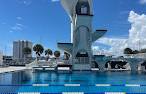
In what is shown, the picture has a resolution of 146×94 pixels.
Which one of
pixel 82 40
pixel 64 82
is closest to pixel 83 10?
pixel 82 40

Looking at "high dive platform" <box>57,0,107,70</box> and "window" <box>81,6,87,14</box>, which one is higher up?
"window" <box>81,6,87,14</box>

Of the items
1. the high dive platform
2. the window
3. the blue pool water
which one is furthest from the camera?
the window

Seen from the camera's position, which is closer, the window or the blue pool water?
the blue pool water

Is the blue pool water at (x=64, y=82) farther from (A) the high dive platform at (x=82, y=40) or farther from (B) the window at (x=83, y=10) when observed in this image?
(B) the window at (x=83, y=10)

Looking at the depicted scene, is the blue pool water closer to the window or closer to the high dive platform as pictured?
the high dive platform

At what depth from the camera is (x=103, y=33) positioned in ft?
98.0

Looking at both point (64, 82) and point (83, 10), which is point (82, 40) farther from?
point (64, 82)

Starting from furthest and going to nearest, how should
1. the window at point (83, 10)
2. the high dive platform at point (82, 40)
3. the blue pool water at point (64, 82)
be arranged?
the window at point (83, 10)
the high dive platform at point (82, 40)
the blue pool water at point (64, 82)

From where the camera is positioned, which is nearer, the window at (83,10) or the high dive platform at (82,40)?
the high dive platform at (82,40)

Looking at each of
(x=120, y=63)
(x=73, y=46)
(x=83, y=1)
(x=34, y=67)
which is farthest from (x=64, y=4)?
(x=120, y=63)

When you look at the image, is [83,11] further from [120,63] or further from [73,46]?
[120,63]

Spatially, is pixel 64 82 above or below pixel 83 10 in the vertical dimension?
below

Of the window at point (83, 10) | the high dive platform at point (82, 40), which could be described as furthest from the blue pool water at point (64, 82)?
the window at point (83, 10)

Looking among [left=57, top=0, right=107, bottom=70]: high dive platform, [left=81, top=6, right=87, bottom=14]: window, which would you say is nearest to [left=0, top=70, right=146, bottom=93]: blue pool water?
[left=57, top=0, right=107, bottom=70]: high dive platform
